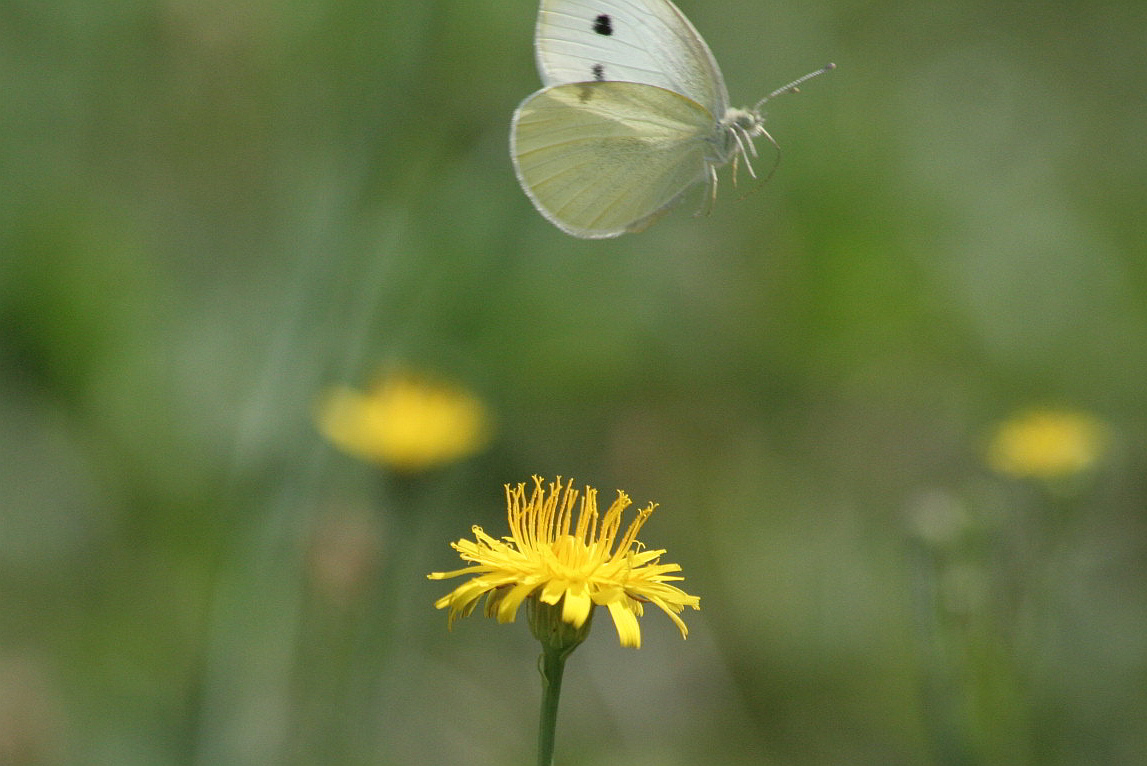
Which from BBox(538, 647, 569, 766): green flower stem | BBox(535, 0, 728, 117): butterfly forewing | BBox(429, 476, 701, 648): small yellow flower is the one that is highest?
BBox(535, 0, 728, 117): butterfly forewing

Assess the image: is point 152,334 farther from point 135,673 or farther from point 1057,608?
point 1057,608

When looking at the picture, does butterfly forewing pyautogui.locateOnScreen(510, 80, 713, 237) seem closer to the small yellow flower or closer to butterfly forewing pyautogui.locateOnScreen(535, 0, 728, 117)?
butterfly forewing pyautogui.locateOnScreen(535, 0, 728, 117)

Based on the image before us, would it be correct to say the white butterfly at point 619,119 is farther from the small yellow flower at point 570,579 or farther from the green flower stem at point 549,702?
the green flower stem at point 549,702

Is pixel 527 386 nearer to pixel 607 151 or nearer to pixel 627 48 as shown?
pixel 607 151

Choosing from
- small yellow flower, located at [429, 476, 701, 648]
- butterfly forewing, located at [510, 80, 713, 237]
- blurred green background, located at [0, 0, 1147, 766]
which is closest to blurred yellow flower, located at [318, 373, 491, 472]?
blurred green background, located at [0, 0, 1147, 766]

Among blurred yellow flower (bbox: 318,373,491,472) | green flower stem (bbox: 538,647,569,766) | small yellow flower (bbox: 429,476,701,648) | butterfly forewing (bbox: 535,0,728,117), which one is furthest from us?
blurred yellow flower (bbox: 318,373,491,472)

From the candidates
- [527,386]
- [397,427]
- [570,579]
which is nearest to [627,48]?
[397,427]
